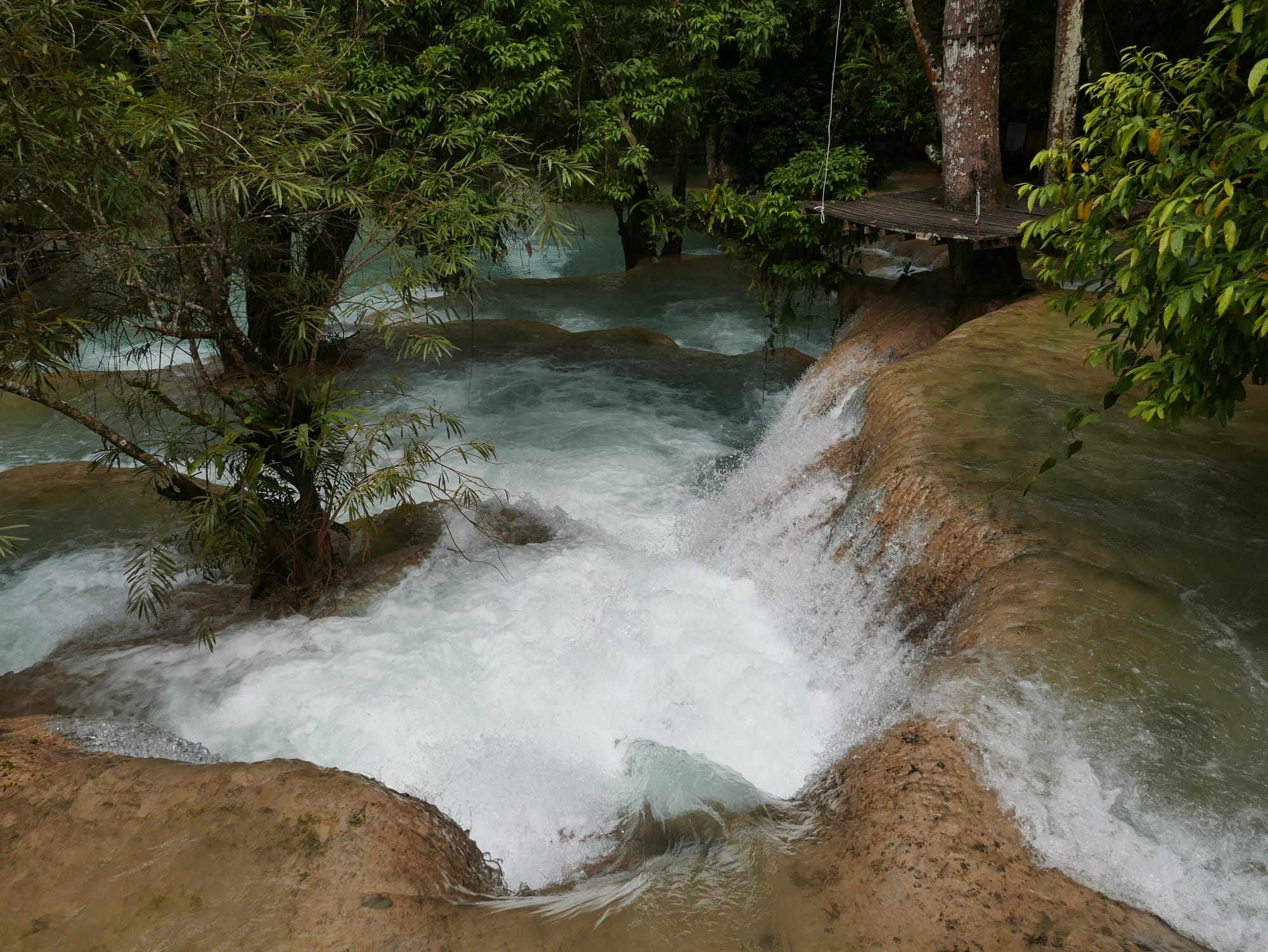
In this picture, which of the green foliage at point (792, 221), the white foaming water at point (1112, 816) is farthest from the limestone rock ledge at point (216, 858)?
the green foliage at point (792, 221)

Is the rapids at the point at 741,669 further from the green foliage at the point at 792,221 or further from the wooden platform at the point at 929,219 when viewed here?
the green foliage at the point at 792,221

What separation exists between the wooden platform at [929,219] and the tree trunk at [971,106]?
24 centimetres

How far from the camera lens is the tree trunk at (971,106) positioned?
8.52 metres

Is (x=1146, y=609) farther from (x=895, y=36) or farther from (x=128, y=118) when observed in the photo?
(x=895, y=36)

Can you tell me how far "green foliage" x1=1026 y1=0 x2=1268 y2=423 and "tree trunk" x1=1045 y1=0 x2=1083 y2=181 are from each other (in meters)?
5.36

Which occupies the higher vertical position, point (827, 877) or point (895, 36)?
point (895, 36)

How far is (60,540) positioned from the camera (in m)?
7.76

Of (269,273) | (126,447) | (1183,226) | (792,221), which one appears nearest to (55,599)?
(126,447)

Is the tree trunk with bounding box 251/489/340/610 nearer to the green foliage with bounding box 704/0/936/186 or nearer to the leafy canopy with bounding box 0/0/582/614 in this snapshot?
the leafy canopy with bounding box 0/0/582/614

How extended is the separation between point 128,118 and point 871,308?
7.77 meters

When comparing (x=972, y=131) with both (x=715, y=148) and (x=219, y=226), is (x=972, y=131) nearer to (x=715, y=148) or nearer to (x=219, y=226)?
(x=219, y=226)

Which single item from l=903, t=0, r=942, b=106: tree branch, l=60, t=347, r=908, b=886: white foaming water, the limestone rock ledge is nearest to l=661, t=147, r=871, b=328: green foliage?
l=903, t=0, r=942, b=106: tree branch

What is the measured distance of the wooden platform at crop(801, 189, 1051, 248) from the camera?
786cm

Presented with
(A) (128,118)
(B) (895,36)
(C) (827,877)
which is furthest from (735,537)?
(B) (895,36)
